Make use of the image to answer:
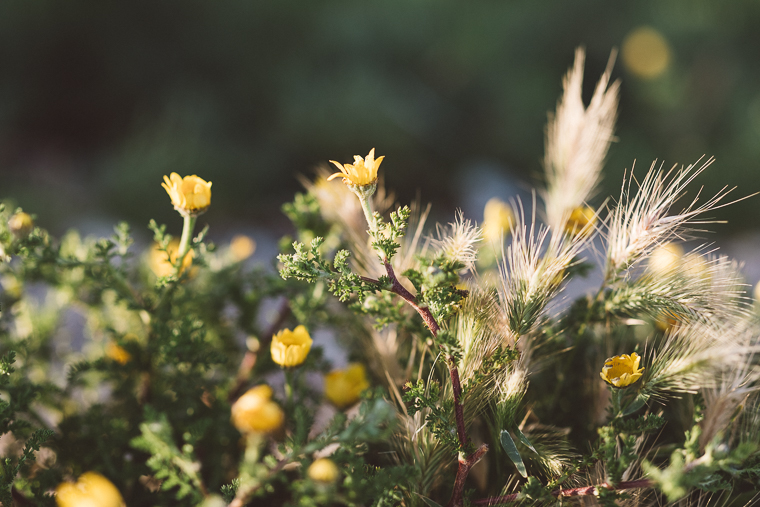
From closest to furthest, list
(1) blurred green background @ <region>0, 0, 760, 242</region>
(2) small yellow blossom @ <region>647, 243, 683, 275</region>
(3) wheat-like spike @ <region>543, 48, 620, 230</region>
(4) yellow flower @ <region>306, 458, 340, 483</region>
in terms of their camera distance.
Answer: (4) yellow flower @ <region>306, 458, 340, 483</region>, (2) small yellow blossom @ <region>647, 243, 683, 275</region>, (3) wheat-like spike @ <region>543, 48, 620, 230</region>, (1) blurred green background @ <region>0, 0, 760, 242</region>

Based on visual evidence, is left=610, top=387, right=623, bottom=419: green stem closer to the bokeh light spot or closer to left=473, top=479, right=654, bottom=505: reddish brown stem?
left=473, top=479, right=654, bottom=505: reddish brown stem

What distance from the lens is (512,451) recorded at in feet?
1.14

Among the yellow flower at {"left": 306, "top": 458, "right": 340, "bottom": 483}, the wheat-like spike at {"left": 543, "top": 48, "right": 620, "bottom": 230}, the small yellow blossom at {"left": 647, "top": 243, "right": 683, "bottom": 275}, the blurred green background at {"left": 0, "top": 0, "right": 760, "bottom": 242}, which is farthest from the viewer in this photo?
the blurred green background at {"left": 0, "top": 0, "right": 760, "bottom": 242}

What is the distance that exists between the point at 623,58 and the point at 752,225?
776 millimetres

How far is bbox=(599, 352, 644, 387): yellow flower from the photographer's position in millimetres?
352

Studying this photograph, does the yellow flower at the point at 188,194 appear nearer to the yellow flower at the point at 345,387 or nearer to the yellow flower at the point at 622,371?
the yellow flower at the point at 345,387

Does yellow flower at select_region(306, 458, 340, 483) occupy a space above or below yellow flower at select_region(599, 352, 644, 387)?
below

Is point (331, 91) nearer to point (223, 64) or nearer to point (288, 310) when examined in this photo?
point (223, 64)

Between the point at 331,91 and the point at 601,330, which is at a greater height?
the point at 331,91

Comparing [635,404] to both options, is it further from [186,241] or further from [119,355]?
[119,355]

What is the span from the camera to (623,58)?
193 centimetres

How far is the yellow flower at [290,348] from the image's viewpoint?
41 cm

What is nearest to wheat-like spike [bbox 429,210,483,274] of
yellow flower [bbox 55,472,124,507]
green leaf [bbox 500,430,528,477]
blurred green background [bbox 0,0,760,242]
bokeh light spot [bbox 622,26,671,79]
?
green leaf [bbox 500,430,528,477]

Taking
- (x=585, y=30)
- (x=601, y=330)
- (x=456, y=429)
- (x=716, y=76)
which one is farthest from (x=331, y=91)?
(x=456, y=429)
